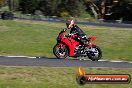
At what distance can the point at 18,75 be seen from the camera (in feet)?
51.5

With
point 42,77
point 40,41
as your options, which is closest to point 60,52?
point 42,77

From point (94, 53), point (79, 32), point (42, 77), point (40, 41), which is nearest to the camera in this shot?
point (42, 77)

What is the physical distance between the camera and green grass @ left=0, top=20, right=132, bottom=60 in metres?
27.1

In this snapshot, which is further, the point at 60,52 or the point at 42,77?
the point at 60,52

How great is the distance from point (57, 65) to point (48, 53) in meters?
7.78

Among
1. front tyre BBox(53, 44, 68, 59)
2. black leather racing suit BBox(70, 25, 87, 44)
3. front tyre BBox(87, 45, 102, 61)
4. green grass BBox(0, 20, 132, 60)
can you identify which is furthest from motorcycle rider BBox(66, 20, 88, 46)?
green grass BBox(0, 20, 132, 60)

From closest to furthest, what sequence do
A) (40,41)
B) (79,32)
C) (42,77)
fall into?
(42,77) < (79,32) < (40,41)

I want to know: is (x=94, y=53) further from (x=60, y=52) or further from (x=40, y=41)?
(x=40, y=41)

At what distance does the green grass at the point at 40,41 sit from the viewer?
27095 millimetres

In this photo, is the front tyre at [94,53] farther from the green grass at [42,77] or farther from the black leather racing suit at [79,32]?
the green grass at [42,77]

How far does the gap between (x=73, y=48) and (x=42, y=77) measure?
6.57 m

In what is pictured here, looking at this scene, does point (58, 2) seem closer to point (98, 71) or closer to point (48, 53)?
point (48, 53)

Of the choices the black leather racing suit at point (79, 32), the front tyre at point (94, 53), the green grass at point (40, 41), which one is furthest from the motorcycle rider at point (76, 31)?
the green grass at point (40, 41)

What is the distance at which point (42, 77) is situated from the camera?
612 inches
